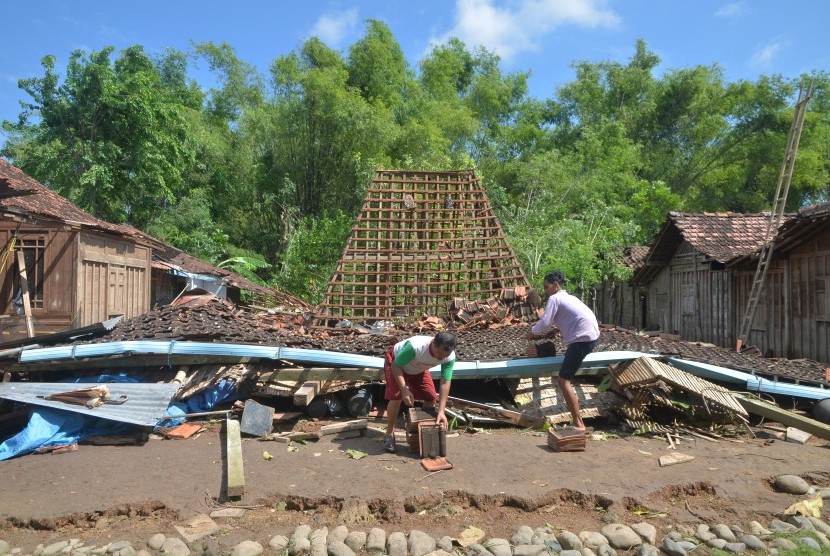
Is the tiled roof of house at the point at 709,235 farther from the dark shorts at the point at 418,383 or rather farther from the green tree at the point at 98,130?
the green tree at the point at 98,130

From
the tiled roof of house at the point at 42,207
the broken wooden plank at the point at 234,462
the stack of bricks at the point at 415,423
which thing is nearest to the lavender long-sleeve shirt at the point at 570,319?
the stack of bricks at the point at 415,423

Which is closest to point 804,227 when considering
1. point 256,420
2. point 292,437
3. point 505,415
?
point 505,415

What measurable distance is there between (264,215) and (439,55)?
604 inches

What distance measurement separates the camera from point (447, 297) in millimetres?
11602

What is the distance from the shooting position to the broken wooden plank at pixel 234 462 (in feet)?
16.2

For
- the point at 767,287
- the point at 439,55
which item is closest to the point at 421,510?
the point at 767,287

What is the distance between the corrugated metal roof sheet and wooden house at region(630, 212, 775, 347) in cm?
1172

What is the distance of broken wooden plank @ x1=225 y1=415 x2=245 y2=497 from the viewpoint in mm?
4945

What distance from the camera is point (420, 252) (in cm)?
1190

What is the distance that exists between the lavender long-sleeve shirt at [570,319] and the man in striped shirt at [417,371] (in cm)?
128

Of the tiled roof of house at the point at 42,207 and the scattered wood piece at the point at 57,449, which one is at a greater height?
the tiled roof of house at the point at 42,207

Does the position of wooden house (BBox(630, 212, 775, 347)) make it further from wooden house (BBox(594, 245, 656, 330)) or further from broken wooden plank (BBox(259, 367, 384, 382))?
broken wooden plank (BBox(259, 367, 384, 382))

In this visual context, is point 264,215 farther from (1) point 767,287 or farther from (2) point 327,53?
(1) point 767,287

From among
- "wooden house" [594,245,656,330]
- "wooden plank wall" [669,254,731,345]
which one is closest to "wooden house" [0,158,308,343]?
"wooden plank wall" [669,254,731,345]
